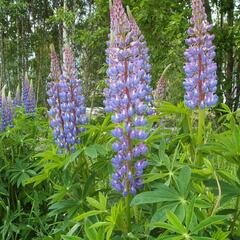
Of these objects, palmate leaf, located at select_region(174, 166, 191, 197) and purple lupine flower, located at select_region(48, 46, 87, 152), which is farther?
purple lupine flower, located at select_region(48, 46, 87, 152)

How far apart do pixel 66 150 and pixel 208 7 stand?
647 centimetres

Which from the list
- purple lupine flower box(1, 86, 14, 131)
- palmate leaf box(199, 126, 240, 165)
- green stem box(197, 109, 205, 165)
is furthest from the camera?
purple lupine flower box(1, 86, 14, 131)

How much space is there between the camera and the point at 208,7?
794 centimetres

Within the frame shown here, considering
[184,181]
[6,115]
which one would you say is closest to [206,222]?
[184,181]

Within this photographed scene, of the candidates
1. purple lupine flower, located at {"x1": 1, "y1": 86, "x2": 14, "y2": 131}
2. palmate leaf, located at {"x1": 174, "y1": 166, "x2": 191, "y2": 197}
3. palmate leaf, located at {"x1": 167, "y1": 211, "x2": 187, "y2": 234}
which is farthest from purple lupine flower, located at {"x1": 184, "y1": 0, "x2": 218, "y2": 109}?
purple lupine flower, located at {"x1": 1, "y1": 86, "x2": 14, "y2": 131}

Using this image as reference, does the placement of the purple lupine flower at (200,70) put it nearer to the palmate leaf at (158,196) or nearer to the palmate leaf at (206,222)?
the palmate leaf at (158,196)

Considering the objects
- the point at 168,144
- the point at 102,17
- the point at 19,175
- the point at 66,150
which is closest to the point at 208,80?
the point at 168,144

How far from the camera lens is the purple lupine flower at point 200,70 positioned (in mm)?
1828

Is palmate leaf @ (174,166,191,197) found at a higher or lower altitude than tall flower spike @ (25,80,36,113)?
lower

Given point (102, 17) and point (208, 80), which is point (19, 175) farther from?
point (102, 17)

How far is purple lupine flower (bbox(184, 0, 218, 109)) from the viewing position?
1828mm

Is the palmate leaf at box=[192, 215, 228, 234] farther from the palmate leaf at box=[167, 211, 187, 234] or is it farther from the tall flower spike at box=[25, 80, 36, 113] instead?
the tall flower spike at box=[25, 80, 36, 113]

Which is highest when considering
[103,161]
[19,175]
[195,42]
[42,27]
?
[42,27]

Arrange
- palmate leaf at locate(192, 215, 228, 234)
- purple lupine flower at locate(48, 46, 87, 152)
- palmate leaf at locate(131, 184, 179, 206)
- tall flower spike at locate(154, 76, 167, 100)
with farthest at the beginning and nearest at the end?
tall flower spike at locate(154, 76, 167, 100), purple lupine flower at locate(48, 46, 87, 152), palmate leaf at locate(131, 184, 179, 206), palmate leaf at locate(192, 215, 228, 234)
